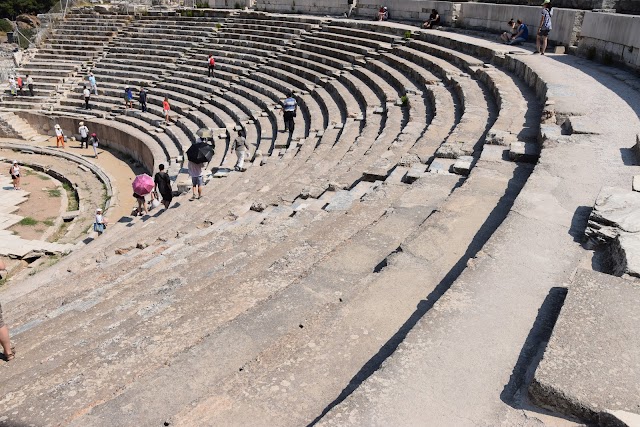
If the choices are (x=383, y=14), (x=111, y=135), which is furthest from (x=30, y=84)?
(x=383, y=14)

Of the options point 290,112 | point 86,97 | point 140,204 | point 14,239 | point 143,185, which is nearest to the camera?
point 143,185

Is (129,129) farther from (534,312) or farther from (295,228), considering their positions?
(534,312)

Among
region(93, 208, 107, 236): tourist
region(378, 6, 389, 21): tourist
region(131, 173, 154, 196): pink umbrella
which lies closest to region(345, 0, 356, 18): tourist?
region(378, 6, 389, 21): tourist

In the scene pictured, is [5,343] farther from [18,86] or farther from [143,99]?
[18,86]

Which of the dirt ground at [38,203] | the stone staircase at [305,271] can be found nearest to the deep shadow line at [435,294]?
the stone staircase at [305,271]

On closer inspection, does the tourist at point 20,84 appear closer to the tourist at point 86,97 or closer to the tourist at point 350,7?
the tourist at point 86,97

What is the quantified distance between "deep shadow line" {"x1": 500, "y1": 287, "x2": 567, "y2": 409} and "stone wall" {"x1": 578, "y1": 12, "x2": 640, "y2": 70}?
8.67 metres

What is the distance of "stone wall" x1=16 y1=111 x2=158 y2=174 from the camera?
55.7ft

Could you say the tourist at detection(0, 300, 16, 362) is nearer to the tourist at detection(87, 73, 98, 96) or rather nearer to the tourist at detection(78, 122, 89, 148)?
the tourist at detection(78, 122, 89, 148)

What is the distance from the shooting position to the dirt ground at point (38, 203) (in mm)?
12805

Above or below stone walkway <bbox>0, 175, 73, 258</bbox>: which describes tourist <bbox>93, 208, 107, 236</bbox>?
above

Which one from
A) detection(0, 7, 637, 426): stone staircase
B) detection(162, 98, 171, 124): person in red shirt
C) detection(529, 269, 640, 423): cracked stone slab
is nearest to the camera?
detection(529, 269, 640, 423): cracked stone slab

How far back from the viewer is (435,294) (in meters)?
3.78

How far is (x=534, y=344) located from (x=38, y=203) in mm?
14679
